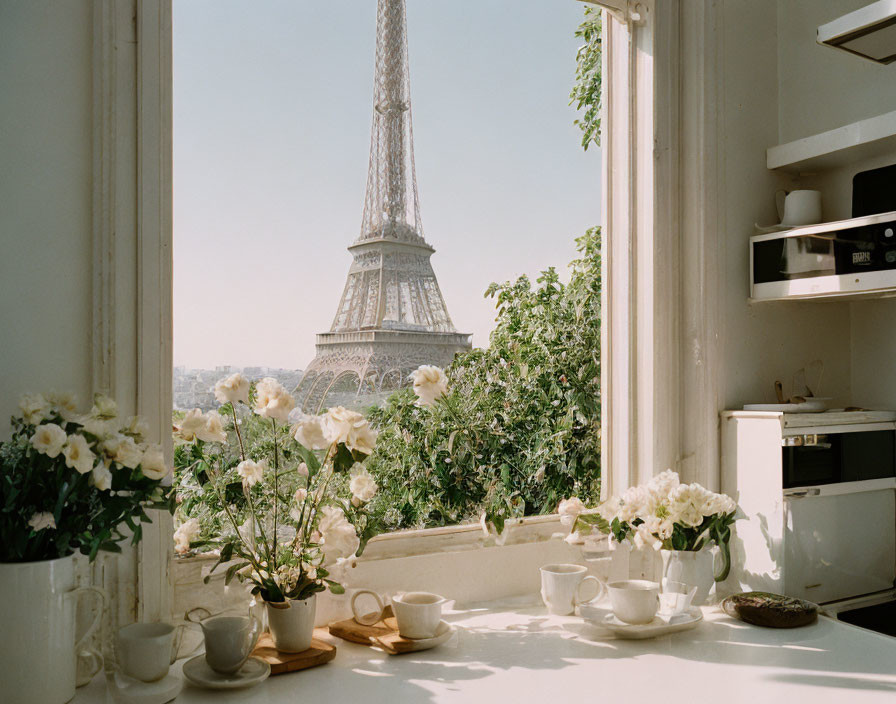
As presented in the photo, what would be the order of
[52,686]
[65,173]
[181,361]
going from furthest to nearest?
[181,361]
[65,173]
[52,686]

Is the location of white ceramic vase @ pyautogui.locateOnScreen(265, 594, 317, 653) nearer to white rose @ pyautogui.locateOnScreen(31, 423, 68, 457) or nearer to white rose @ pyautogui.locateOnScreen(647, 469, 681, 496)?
white rose @ pyautogui.locateOnScreen(31, 423, 68, 457)

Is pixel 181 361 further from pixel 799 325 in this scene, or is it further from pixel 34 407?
pixel 799 325

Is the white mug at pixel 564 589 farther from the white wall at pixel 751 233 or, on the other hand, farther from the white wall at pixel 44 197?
the white wall at pixel 44 197

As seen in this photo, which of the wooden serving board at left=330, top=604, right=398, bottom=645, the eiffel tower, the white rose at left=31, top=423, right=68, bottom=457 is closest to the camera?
the white rose at left=31, top=423, right=68, bottom=457

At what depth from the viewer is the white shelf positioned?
166 centimetres

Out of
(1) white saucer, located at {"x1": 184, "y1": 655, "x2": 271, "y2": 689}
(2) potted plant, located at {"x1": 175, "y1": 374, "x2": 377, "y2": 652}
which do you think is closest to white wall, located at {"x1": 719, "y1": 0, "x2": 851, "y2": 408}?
(2) potted plant, located at {"x1": 175, "y1": 374, "x2": 377, "y2": 652}

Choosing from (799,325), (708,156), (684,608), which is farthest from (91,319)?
(799,325)

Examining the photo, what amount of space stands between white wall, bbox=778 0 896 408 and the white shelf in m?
0.07

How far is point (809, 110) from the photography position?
1.97 meters

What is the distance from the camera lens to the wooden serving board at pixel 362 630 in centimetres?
135

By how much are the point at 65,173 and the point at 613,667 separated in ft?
4.05

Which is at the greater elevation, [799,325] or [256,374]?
[799,325]

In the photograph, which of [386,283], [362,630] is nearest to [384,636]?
[362,630]

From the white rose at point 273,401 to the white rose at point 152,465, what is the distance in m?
0.23
